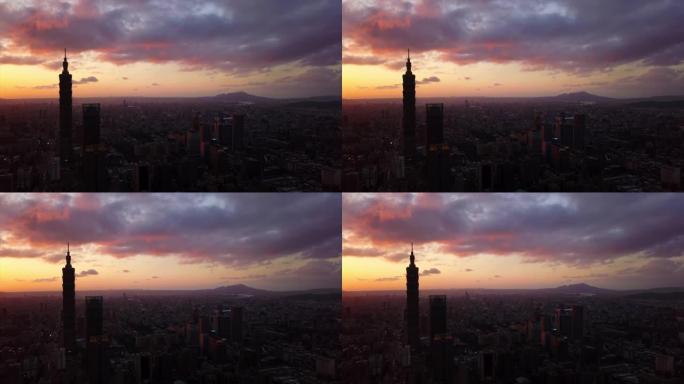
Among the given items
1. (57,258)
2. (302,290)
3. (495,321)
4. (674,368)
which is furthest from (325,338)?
(674,368)

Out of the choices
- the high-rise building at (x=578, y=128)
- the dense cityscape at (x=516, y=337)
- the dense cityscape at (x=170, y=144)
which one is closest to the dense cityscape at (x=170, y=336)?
the dense cityscape at (x=516, y=337)

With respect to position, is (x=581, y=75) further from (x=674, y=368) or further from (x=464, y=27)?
(x=674, y=368)

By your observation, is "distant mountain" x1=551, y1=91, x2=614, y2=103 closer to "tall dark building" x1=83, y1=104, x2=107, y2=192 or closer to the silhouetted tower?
"tall dark building" x1=83, y1=104, x2=107, y2=192

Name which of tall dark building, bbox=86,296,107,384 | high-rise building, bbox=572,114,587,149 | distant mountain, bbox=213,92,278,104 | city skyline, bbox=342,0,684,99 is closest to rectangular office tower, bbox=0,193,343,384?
tall dark building, bbox=86,296,107,384

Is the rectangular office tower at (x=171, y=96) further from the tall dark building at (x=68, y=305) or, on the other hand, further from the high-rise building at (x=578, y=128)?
the high-rise building at (x=578, y=128)

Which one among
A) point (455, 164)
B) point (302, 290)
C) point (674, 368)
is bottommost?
point (674, 368)
